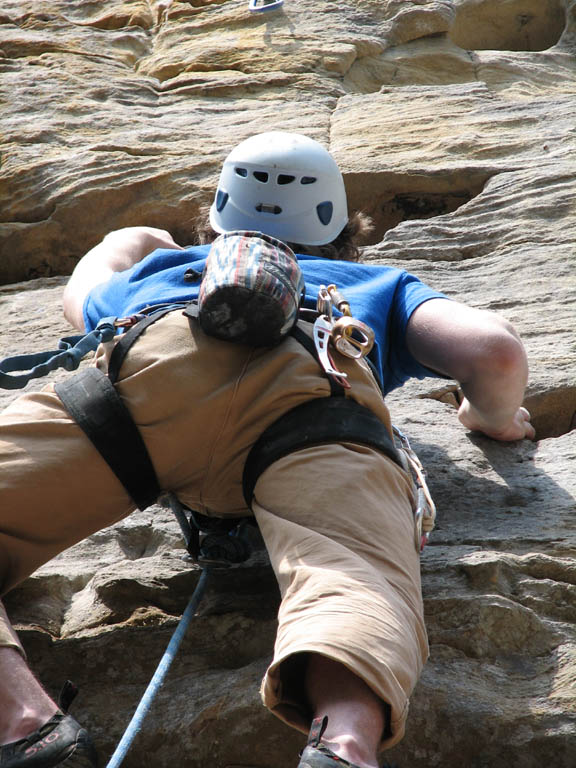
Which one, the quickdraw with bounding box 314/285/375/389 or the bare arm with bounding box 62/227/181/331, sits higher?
the quickdraw with bounding box 314/285/375/389

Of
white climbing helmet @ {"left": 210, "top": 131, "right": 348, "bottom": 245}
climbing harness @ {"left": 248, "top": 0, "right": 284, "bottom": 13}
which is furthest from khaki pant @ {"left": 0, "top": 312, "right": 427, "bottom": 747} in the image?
climbing harness @ {"left": 248, "top": 0, "right": 284, "bottom": 13}

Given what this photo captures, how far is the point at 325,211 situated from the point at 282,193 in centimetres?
17

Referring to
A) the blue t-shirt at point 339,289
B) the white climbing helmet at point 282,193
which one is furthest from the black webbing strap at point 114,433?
the white climbing helmet at point 282,193

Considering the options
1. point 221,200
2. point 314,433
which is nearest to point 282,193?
point 221,200

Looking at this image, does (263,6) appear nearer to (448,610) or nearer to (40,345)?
(40,345)

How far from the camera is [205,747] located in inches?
86.5

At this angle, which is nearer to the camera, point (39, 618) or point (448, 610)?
point (448, 610)

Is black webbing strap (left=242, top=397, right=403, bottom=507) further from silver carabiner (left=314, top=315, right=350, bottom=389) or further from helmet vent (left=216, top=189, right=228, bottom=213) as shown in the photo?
helmet vent (left=216, top=189, right=228, bottom=213)

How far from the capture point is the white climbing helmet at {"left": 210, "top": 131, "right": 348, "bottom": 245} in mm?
3219

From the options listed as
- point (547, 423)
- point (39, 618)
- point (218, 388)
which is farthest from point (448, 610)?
point (547, 423)

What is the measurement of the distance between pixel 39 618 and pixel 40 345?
80.4 inches

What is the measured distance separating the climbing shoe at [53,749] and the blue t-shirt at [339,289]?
1203 mm

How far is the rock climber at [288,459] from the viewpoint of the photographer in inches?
69.2

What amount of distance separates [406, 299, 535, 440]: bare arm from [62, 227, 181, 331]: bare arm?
38.1 inches
